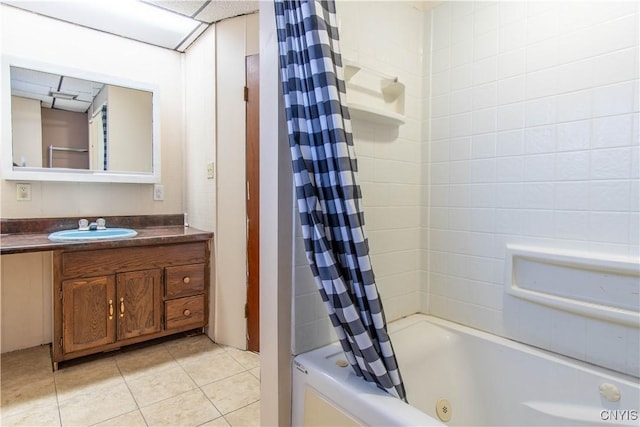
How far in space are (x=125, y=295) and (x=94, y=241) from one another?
377mm

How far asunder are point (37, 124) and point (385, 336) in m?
2.39

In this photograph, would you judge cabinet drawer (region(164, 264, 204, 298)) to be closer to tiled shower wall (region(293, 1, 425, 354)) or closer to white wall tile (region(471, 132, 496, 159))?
tiled shower wall (region(293, 1, 425, 354))

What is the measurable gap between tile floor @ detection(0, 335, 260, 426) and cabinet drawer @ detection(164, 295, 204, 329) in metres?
0.16

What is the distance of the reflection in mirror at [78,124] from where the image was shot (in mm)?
2006

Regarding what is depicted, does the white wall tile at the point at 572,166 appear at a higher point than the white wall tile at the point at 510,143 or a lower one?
lower

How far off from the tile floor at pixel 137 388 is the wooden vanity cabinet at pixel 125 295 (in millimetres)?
126

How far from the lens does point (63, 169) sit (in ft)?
6.95

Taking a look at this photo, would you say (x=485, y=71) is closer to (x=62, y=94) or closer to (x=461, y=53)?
(x=461, y=53)

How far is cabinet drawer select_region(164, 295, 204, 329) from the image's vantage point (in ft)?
7.06

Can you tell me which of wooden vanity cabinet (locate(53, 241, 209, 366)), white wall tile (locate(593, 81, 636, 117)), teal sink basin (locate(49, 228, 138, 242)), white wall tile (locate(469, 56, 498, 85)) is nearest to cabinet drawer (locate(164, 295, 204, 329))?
wooden vanity cabinet (locate(53, 241, 209, 366))

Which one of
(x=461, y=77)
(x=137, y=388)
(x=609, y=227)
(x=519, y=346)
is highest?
(x=461, y=77)

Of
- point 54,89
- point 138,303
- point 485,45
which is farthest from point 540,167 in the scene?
point 54,89

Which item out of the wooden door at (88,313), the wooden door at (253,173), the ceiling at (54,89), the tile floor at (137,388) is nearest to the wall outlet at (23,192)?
the ceiling at (54,89)

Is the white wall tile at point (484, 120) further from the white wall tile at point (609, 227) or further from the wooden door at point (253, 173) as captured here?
the wooden door at point (253, 173)
